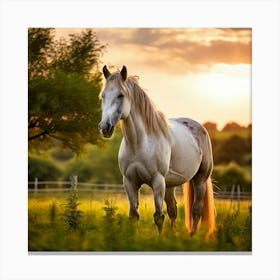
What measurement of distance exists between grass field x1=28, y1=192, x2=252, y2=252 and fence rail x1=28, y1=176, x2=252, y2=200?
10 cm

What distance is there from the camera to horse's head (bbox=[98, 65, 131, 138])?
332 inches

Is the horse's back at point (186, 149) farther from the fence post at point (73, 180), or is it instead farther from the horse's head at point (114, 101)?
the fence post at point (73, 180)

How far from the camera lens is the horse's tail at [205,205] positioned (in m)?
9.78

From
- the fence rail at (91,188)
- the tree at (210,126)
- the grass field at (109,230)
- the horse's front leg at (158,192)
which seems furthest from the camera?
the tree at (210,126)

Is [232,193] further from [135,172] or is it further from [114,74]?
[114,74]

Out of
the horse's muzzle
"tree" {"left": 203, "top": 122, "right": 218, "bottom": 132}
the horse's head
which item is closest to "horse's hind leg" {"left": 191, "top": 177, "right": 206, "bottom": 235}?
"tree" {"left": 203, "top": 122, "right": 218, "bottom": 132}

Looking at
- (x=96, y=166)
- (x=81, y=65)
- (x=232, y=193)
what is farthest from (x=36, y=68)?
(x=232, y=193)

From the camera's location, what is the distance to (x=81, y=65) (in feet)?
34.9

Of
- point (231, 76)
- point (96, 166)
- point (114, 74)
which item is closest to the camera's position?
point (114, 74)

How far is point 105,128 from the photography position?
834 centimetres

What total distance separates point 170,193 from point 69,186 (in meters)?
1.37

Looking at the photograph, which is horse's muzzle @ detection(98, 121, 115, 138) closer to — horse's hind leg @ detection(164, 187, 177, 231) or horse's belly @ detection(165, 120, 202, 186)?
horse's belly @ detection(165, 120, 202, 186)

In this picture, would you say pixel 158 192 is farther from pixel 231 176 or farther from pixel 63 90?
pixel 63 90

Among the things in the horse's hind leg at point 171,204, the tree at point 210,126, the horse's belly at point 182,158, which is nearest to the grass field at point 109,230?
the horse's hind leg at point 171,204
